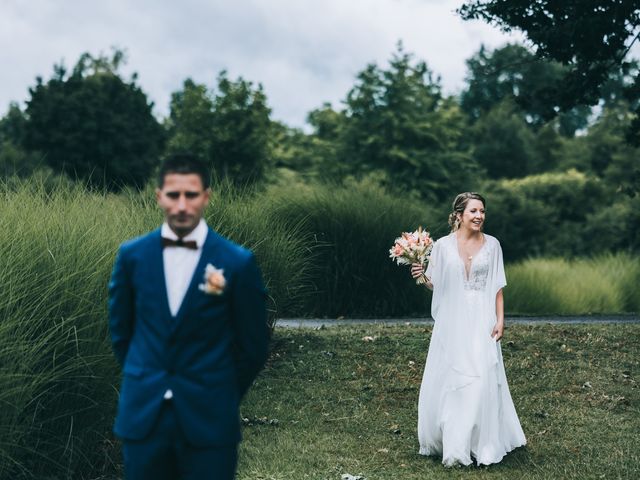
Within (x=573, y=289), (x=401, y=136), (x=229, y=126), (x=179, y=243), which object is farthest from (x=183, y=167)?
(x=229, y=126)

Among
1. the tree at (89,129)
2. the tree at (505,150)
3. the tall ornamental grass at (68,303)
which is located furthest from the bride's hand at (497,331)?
the tree at (505,150)

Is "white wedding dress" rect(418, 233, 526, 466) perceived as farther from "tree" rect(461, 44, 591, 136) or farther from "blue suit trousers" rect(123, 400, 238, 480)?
"tree" rect(461, 44, 591, 136)

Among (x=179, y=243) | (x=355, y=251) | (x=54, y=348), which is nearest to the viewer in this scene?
(x=179, y=243)

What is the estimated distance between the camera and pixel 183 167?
3.69 metres

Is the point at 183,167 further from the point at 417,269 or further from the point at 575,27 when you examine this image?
the point at 575,27

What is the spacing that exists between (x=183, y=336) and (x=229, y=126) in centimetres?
3990

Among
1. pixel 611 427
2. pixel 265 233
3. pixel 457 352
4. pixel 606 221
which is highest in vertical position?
pixel 606 221

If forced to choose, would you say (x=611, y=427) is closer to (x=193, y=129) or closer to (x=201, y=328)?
(x=201, y=328)

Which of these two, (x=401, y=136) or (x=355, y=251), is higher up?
(x=401, y=136)

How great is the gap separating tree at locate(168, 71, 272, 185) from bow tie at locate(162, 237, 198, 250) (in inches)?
1500

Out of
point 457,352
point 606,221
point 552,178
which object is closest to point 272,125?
point 552,178

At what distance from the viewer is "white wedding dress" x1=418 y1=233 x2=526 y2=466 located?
7.90 m

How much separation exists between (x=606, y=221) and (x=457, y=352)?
31865 millimetres

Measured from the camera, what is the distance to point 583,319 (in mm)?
16703
